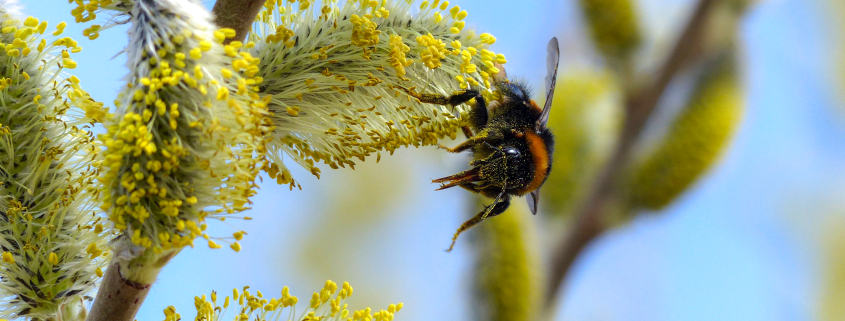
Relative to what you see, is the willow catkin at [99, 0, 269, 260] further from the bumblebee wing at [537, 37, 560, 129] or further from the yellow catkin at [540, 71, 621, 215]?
the yellow catkin at [540, 71, 621, 215]

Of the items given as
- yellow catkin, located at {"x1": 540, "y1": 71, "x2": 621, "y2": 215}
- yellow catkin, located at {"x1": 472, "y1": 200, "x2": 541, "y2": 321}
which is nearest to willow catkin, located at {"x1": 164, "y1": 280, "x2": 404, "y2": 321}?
yellow catkin, located at {"x1": 472, "y1": 200, "x2": 541, "y2": 321}

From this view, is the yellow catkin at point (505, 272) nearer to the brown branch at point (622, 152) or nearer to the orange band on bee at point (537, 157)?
Result: the brown branch at point (622, 152)

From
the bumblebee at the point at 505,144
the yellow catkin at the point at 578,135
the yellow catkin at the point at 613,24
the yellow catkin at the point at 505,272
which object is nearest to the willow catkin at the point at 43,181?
the bumblebee at the point at 505,144

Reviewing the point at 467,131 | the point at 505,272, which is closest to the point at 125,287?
the point at 467,131

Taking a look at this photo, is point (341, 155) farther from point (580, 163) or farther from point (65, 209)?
point (580, 163)

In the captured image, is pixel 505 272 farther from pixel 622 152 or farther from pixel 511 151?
pixel 511 151

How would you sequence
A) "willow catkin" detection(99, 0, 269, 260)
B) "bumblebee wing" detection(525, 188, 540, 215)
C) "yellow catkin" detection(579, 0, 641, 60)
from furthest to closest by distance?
"yellow catkin" detection(579, 0, 641, 60), "bumblebee wing" detection(525, 188, 540, 215), "willow catkin" detection(99, 0, 269, 260)
